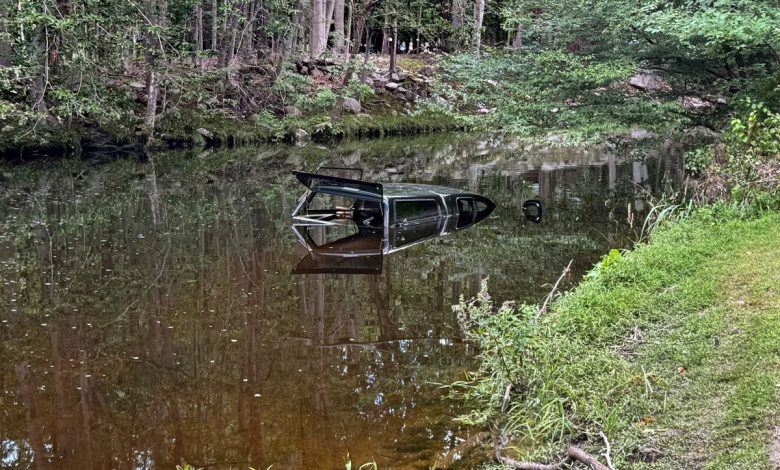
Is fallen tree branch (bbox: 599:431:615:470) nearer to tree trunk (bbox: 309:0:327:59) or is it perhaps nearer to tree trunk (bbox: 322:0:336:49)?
tree trunk (bbox: 309:0:327:59)

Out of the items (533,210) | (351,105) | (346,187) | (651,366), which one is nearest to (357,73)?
(351,105)

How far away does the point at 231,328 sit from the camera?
697cm

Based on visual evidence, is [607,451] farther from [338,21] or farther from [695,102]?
[338,21]

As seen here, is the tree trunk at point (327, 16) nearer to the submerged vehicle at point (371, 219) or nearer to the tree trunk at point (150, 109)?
the tree trunk at point (150, 109)

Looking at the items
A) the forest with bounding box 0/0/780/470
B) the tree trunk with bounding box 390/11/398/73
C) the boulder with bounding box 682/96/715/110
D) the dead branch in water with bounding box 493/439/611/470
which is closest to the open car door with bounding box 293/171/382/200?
the forest with bounding box 0/0/780/470

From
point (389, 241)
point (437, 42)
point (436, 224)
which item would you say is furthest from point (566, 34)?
point (437, 42)

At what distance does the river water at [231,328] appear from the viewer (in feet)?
15.9

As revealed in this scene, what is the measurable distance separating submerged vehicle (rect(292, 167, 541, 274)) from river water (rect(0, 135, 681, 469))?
424 millimetres

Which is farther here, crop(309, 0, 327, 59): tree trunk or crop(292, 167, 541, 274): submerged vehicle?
crop(309, 0, 327, 59): tree trunk

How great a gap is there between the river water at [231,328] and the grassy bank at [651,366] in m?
0.60

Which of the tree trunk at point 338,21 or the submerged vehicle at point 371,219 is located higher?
the tree trunk at point 338,21

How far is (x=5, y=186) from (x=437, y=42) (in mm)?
32253

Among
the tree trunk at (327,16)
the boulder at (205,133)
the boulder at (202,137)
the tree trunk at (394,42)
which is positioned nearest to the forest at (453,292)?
the boulder at (202,137)

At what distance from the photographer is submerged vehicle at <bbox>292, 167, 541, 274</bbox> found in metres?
10.5
